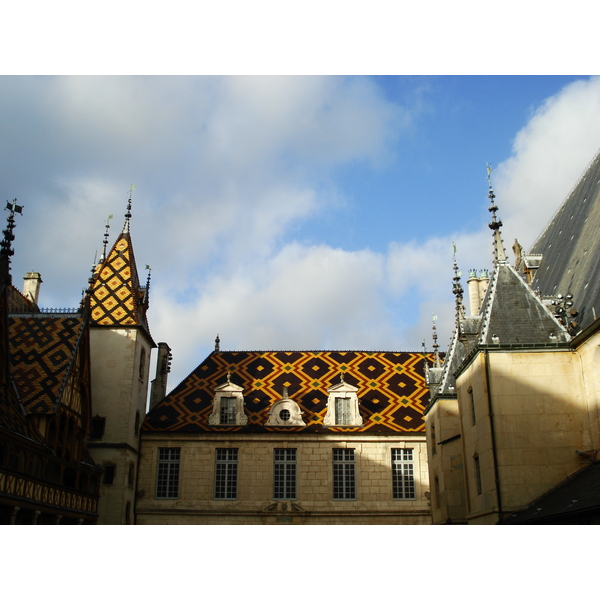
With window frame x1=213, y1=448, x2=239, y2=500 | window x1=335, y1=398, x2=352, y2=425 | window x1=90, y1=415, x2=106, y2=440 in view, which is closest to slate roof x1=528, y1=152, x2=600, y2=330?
window x1=335, y1=398, x2=352, y2=425

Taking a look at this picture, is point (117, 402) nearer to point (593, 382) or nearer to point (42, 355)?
point (42, 355)

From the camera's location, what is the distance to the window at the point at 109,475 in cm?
2259

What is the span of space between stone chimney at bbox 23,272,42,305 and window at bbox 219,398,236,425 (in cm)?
1010

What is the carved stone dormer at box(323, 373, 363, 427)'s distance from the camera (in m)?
24.9

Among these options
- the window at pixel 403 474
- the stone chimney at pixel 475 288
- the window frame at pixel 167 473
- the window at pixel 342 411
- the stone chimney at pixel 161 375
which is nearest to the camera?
the stone chimney at pixel 475 288

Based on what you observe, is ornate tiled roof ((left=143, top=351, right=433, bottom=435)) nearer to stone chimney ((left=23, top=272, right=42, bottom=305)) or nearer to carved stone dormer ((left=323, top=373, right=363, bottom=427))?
carved stone dormer ((left=323, top=373, right=363, bottom=427))

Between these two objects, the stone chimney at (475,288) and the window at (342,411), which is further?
the window at (342,411)

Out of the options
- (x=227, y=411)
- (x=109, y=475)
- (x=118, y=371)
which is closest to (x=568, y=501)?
(x=227, y=411)

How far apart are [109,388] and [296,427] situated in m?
6.91

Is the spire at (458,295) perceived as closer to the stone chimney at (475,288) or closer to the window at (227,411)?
the stone chimney at (475,288)

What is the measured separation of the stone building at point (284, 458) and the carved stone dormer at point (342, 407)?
4cm

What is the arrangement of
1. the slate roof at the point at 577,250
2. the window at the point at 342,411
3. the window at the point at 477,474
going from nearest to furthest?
1. the slate roof at the point at 577,250
2. the window at the point at 477,474
3. the window at the point at 342,411

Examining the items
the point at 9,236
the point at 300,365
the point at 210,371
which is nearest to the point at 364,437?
the point at 300,365

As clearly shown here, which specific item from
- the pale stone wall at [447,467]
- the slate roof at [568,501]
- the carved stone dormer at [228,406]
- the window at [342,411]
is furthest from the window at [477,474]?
the carved stone dormer at [228,406]
